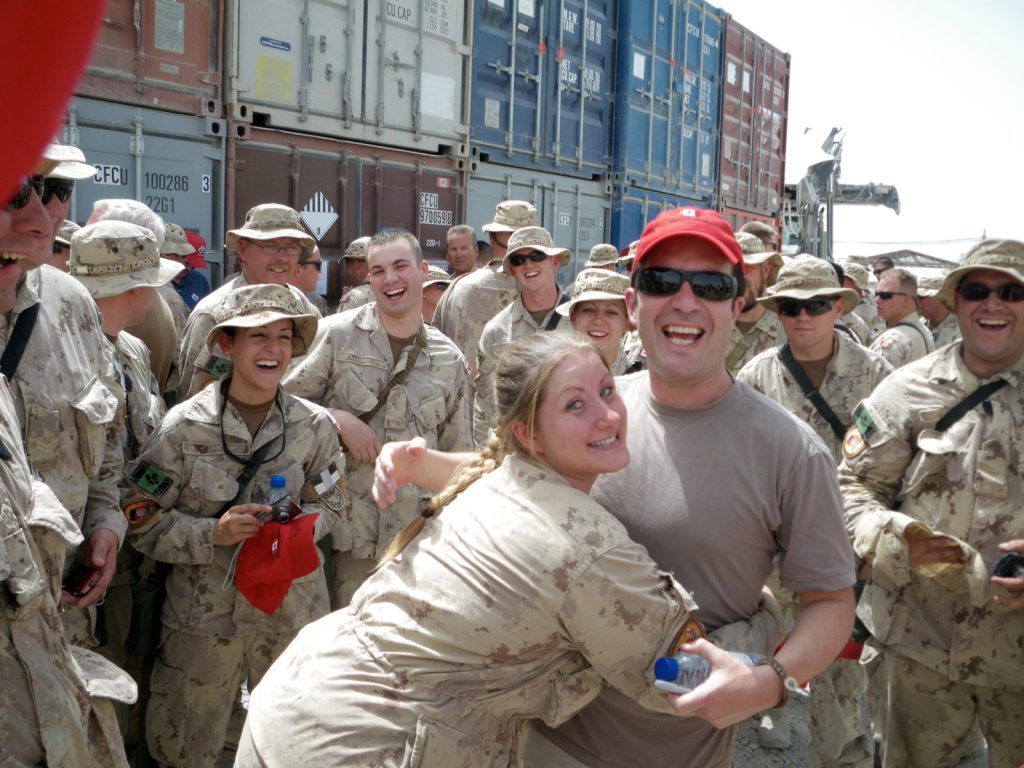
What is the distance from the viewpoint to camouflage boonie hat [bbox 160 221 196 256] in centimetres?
572

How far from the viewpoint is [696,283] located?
208 cm

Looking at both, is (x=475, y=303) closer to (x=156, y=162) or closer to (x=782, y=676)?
(x=156, y=162)

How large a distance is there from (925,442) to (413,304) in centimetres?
244

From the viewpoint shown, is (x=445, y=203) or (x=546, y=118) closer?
(x=445, y=203)

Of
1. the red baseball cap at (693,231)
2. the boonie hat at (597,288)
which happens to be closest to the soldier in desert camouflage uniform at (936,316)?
the boonie hat at (597,288)

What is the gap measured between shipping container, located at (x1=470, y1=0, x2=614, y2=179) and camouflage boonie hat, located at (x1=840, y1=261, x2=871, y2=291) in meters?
3.86

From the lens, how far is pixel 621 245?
40.2 ft

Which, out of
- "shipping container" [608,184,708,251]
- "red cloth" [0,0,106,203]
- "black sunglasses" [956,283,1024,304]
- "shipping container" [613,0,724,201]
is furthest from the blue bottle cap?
"shipping container" [613,0,724,201]

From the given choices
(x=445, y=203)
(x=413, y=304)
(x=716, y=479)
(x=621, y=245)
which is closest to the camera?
(x=716, y=479)

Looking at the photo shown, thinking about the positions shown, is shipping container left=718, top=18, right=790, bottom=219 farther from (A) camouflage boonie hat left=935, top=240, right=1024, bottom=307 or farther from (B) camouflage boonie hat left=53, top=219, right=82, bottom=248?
(A) camouflage boonie hat left=935, top=240, right=1024, bottom=307

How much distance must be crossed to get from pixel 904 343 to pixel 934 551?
3834 millimetres

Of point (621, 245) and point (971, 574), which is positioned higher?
point (621, 245)

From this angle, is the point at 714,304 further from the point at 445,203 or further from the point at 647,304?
the point at 445,203

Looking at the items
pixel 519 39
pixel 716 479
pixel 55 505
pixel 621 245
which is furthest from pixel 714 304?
pixel 621 245
